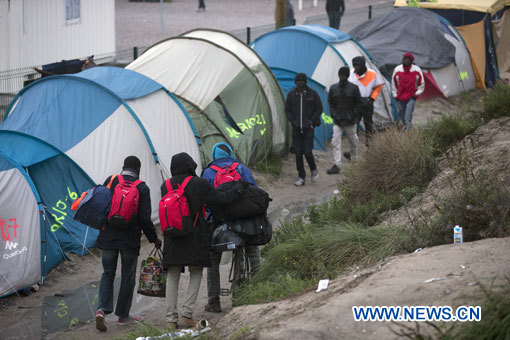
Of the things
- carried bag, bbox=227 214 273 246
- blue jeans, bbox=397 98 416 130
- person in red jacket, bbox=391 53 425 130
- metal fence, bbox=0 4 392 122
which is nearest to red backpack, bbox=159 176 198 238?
carried bag, bbox=227 214 273 246

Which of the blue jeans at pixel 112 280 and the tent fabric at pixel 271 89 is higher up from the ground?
the tent fabric at pixel 271 89

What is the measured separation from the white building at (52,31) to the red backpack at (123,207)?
945 cm

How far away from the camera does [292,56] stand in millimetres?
14969

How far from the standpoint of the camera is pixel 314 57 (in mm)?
14789

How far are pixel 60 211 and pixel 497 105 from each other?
21.7 ft

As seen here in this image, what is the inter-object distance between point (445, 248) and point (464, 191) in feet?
2.90

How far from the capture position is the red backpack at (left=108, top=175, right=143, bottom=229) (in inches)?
274

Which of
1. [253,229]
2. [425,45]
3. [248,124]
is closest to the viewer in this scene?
[253,229]

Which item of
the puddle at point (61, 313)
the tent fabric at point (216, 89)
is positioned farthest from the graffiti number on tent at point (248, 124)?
the puddle at point (61, 313)

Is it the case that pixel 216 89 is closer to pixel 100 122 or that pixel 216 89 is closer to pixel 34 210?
pixel 100 122

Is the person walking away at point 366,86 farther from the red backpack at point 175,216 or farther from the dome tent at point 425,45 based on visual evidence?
the red backpack at point 175,216

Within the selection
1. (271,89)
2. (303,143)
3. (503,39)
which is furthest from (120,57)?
(503,39)

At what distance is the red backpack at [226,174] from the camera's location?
285 inches

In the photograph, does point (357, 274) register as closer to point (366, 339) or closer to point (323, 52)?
point (366, 339)
